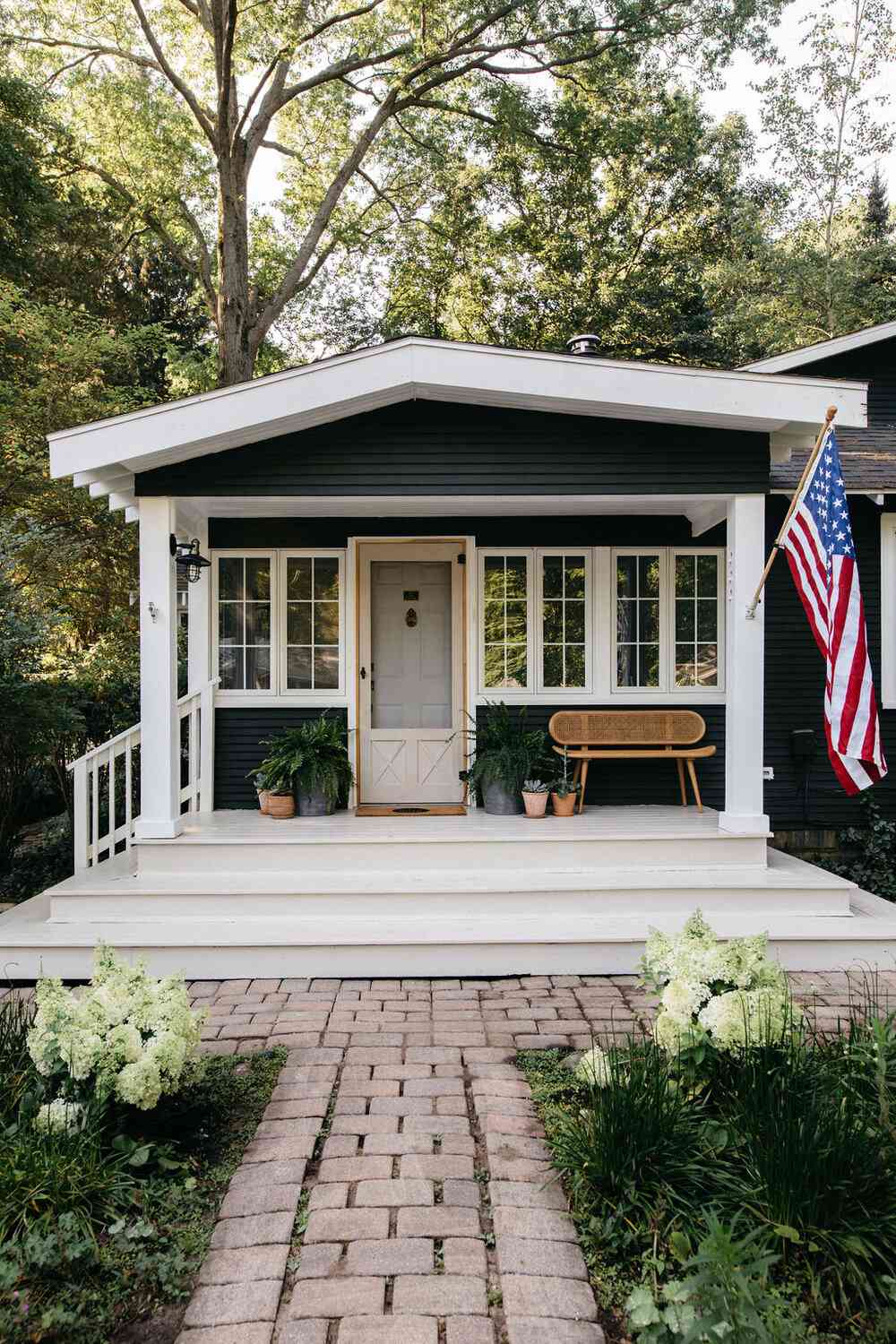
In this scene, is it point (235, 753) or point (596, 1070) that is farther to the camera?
point (235, 753)

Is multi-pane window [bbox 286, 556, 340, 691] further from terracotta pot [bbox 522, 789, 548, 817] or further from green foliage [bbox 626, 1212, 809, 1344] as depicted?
green foliage [bbox 626, 1212, 809, 1344]

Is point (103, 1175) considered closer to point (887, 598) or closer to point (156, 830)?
point (156, 830)

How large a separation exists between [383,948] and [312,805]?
1.68m

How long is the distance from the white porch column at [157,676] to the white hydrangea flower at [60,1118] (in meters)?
2.70

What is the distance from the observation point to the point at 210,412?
5.10 metres

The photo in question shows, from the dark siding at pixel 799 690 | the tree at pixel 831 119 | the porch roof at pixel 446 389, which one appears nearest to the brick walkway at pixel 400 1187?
the dark siding at pixel 799 690

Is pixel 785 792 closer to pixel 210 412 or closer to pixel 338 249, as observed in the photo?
pixel 210 412

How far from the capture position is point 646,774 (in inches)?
275

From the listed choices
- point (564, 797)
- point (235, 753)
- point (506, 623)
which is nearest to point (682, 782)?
point (564, 797)

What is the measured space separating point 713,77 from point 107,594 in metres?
12.6

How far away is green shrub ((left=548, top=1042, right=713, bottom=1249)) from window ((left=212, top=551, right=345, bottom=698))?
4.60 m

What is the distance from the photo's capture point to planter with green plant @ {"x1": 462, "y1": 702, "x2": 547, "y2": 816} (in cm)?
637

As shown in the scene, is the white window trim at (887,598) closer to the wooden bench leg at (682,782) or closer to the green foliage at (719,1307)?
the wooden bench leg at (682,782)

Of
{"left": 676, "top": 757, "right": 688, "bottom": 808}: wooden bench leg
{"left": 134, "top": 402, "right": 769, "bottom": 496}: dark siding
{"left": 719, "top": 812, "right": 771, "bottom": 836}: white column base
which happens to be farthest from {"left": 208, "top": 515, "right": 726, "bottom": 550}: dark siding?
{"left": 719, "top": 812, "right": 771, "bottom": 836}: white column base
